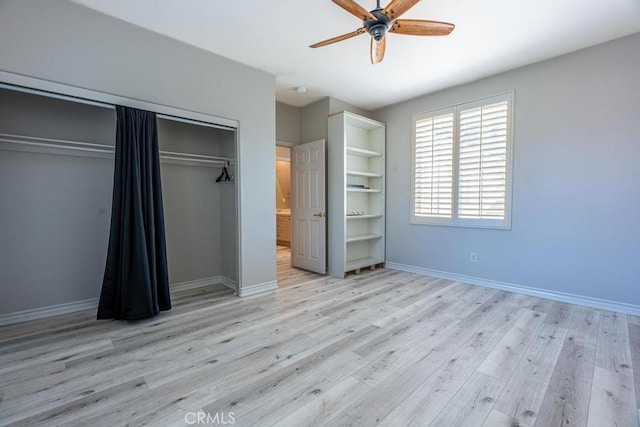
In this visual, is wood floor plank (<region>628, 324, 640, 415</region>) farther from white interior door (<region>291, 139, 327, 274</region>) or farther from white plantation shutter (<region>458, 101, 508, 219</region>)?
white interior door (<region>291, 139, 327, 274</region>)

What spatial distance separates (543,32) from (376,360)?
350 cm

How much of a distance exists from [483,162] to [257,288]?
3483 millimetres

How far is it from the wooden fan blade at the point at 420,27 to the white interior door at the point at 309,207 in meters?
2.30

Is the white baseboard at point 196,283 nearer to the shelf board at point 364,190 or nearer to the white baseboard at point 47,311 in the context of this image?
the white baseboard at point 47,311

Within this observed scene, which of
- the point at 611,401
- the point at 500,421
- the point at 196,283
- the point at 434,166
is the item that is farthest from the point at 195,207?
the point at 611,401

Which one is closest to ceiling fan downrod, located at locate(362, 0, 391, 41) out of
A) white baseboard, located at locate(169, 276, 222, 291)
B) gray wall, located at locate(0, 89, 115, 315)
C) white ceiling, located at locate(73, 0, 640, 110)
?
white ceiling, located at locate(73, 0, 640, 110)

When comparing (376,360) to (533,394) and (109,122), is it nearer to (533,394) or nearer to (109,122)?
(533,394)

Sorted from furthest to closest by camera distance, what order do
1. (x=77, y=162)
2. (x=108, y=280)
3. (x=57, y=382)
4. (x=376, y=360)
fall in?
(x=77, y=162) → (x=108, y=280) → (x=376, y=360) → (x=57, y=382)

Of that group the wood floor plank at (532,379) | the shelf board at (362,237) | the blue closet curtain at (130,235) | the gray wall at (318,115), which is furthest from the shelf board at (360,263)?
the blue closet curtain at (130,235)

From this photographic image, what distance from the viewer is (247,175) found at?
3533 mm

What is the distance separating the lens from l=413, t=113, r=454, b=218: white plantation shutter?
4.23 m

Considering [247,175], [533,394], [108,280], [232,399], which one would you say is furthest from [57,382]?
[533,394]

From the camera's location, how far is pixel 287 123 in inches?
192

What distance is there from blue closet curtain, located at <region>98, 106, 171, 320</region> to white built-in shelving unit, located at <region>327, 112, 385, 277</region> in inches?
101
